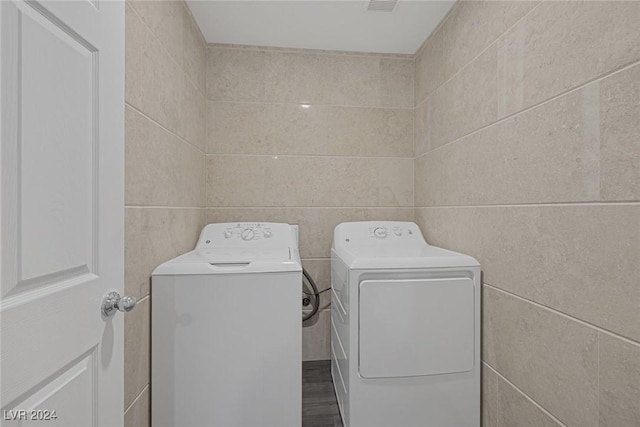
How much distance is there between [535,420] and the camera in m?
1.04

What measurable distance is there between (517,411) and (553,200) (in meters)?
0.80

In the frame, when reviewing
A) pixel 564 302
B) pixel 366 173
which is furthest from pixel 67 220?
pixel 366 173

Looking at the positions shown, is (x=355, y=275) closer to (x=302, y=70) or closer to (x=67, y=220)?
(x=67, y=220)

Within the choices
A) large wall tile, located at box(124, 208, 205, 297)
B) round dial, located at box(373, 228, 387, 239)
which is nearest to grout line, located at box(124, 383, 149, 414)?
large wall tile, located at box(124, 208, 205, 297)

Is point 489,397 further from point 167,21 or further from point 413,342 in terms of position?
point 167,21

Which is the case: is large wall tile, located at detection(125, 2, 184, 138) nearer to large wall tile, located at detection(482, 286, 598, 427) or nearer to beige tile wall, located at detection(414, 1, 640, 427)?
beige tile wall, located at detection(414, 1, 640, 427)

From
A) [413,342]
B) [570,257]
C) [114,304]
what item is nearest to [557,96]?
[570,257]

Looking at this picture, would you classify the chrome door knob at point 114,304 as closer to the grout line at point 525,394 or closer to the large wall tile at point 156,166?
the large wall tile at point 156,166

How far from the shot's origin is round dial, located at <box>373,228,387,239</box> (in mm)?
1851

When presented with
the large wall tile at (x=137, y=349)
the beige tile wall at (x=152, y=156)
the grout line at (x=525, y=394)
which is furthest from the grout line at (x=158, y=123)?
the grout line at (x=525, y=394)

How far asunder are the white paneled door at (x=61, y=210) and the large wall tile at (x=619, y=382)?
1271mm

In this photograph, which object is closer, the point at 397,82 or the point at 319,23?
the point at 319,23

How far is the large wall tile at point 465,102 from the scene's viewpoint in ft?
4.20

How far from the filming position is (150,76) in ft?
3.81
